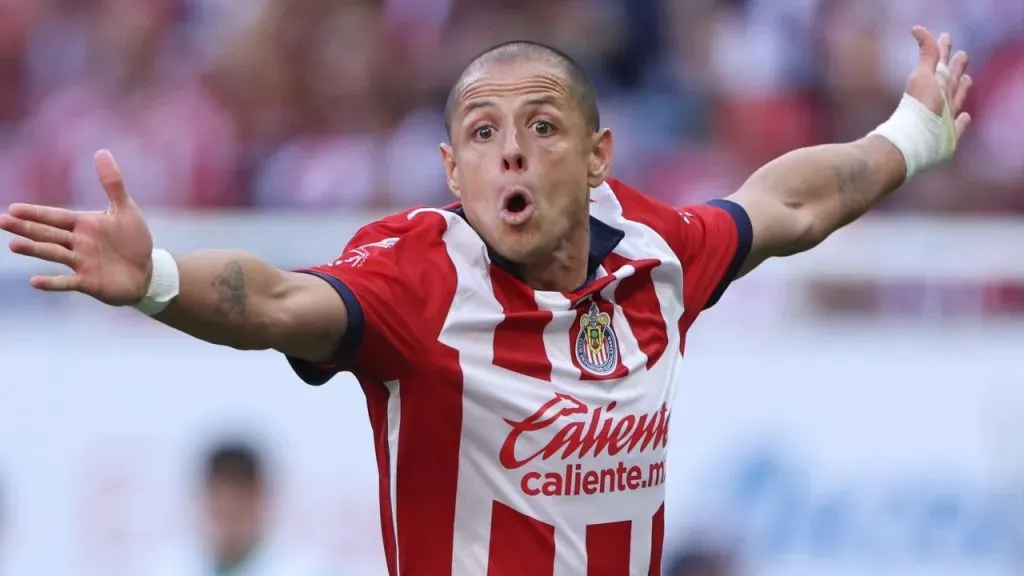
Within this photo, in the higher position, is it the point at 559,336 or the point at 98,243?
the point at 98,243

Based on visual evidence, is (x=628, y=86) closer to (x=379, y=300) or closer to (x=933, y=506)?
(x=933, y=506)

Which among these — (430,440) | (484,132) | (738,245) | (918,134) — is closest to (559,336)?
(430,440)

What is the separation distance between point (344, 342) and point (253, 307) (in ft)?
0.93

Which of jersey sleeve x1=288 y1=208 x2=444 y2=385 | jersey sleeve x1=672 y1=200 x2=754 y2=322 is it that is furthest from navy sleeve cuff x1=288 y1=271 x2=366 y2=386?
jersey sleeve x1=672 y1=200 x2=754 y2=322

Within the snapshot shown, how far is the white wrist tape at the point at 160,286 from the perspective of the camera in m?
3.68

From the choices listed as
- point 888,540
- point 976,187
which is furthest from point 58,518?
point 976,187

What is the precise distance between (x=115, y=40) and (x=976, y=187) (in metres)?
4.87

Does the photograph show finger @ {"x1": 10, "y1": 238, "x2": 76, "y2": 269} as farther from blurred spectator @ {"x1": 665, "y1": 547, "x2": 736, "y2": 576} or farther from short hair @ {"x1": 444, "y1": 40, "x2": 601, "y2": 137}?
blurred spectator @ {"x1": 665, "y1": 547, "x2": 736, "y2": 576}

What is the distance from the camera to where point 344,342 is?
13.4 ft

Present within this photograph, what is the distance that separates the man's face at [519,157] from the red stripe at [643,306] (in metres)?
0.28

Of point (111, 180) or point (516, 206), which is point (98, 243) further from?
point (516, 206)

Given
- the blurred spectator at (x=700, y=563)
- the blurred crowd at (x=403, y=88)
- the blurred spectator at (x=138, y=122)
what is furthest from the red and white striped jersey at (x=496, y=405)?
the blurred spectator at (x=138, y=122)

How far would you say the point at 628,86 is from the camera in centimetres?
959

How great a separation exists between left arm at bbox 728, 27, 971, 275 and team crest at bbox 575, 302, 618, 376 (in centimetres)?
75
